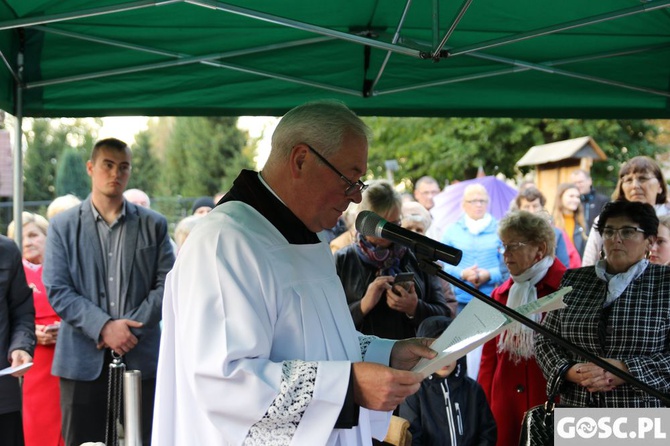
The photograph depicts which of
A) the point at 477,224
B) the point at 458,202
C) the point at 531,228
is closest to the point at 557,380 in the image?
the point at 531,228

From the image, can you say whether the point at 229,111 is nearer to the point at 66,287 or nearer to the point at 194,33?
the point at 194,33

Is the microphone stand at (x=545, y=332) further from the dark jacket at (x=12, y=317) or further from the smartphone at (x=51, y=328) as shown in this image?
the smartphone at (x=51, y=328)

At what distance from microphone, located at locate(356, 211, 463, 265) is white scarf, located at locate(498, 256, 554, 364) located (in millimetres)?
2815

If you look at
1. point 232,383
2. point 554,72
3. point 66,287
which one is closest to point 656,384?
point 554,72

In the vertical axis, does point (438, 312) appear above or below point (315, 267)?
below

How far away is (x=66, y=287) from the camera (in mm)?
5086

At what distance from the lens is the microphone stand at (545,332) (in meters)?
2.11

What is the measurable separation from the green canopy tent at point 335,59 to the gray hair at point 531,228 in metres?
0.93

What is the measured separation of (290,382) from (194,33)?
325 centimetres

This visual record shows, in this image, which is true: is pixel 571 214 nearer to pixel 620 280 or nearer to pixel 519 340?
pixel 519 340

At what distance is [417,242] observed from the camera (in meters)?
2.25

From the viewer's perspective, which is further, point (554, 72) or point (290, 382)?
point (554, 72)

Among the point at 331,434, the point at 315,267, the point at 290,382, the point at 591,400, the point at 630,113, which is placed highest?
the point at 630,113

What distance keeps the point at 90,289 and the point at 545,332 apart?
360 cm
